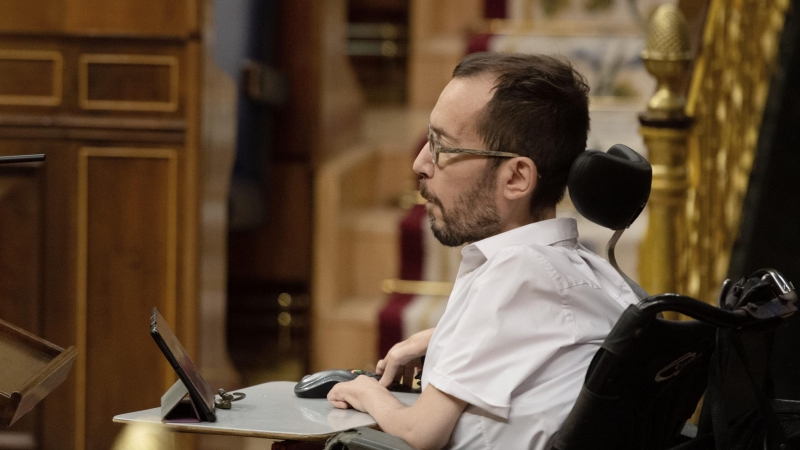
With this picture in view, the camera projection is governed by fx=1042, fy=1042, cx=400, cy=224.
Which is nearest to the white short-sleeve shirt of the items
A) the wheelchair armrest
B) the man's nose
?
the wheelchair armrest

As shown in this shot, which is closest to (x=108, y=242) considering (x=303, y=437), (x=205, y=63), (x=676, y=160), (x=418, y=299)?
(x=205, y=63)

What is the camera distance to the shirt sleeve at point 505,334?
1454mm

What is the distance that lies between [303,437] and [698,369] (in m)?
0.57

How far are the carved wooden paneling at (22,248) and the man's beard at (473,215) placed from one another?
1.84 metres

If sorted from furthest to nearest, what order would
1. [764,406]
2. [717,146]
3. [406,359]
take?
[717,146]
[406,359]
[764,406]

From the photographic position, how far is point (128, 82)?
315 centimetres

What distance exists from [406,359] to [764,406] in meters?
0.61

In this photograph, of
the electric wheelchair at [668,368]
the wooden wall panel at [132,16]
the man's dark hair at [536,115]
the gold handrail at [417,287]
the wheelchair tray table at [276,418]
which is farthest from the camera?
the gold handrail at [417,287]

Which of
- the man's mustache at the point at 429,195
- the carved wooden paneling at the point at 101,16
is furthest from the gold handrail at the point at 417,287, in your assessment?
the man's mustache at the point at 429,195

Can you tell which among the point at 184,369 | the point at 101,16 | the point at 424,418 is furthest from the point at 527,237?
the point at 101,16

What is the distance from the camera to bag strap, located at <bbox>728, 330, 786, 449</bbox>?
1371mm

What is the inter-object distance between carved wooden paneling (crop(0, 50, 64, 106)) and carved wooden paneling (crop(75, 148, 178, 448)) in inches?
8.4

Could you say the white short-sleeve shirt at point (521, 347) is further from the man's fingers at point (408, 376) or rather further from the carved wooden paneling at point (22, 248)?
the carved wooden paneling at point (22, 248)

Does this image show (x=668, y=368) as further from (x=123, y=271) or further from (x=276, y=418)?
(x=123, y=271)
